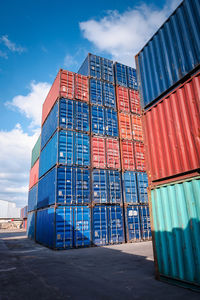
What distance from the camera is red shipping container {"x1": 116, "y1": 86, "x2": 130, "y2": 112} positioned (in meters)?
18.5

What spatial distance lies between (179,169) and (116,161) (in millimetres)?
10431

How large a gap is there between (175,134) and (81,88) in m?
12.6

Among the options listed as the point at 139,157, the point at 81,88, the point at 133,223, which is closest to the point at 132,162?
the point at 139,157

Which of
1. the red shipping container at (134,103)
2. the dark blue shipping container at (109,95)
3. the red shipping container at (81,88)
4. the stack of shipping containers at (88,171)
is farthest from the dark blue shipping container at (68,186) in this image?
the red shipping container at (134,103)

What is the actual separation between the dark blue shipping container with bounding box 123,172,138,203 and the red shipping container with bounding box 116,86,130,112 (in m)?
6.34

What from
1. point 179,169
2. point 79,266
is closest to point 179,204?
point 179,169

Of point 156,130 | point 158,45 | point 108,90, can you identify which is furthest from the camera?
point 108,90

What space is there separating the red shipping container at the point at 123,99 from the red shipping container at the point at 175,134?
11.0m

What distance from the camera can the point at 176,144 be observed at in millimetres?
6438

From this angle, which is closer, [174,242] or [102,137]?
[174,242]

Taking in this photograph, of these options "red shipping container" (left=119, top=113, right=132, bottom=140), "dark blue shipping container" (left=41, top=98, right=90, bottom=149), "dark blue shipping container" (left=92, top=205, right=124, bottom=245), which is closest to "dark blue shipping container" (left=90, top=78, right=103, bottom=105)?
"dark blue shipping container" (left=41, top=98, right=90, bottom=149)

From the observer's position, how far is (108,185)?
51.2 ft

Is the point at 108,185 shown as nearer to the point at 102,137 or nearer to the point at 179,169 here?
the point at 102,137

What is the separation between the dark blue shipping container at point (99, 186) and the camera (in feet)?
49.2
